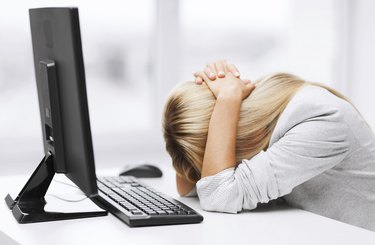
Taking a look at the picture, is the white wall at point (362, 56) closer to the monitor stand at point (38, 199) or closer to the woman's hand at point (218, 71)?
the woman's hand at point (218, 71)

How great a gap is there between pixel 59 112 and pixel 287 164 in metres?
0.48

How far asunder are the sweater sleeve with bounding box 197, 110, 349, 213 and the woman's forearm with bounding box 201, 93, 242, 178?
42 millimetres

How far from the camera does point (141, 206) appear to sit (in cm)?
142

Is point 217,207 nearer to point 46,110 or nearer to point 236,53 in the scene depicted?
point 46,110

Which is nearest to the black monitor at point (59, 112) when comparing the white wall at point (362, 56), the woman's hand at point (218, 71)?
the woman's hand at point (218, 71)

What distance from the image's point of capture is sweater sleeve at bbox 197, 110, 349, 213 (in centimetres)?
142

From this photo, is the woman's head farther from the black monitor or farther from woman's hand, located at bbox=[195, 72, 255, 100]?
the black monitor

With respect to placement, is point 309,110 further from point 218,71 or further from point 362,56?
point 362,56

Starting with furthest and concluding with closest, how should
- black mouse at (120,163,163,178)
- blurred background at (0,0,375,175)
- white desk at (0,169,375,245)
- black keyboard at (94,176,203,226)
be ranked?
blurred background at (0,0,375,175), black mouse at (120,163,163,178), black keyboard at (94,176,203,226), white desk at (0,169,375,245)

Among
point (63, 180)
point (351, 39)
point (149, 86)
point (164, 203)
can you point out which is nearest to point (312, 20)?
point (351, 39)

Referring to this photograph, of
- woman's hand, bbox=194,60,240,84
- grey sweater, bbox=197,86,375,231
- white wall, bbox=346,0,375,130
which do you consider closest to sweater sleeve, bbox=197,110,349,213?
→ grey sweater, bbox=197,86,375,231

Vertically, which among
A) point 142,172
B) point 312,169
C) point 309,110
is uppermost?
point 309,110

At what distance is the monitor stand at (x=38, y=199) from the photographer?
1388mm

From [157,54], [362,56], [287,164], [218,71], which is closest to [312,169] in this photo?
[287,164]
